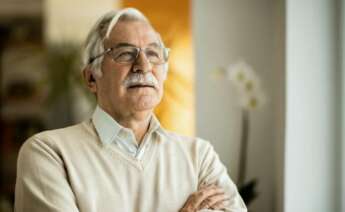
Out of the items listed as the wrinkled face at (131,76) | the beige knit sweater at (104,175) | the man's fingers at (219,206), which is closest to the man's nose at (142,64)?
the wrinkled face at (131,76)

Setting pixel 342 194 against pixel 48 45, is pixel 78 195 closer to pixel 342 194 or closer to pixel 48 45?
pixel 342 194

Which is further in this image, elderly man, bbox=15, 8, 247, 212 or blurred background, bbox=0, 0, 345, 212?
blurred background, bbox=0, 0, 345, 212

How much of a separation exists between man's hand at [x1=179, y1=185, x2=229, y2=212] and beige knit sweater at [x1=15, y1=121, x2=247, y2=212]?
3 cm

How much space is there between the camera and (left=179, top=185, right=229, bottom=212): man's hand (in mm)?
1419

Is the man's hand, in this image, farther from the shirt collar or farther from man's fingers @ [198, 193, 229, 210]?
the shirt collar

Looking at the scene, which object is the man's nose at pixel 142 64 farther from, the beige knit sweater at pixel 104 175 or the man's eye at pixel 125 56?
the beige knit sweater at pixel 104 175

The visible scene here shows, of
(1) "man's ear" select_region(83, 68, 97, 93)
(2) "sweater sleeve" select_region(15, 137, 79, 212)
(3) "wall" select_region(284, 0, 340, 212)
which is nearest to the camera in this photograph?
(2) "sweater sleeve" select_region(15, 137, 79, 212)

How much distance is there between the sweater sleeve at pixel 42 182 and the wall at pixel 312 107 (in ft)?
4.14

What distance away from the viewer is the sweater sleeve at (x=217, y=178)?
4.91 ft

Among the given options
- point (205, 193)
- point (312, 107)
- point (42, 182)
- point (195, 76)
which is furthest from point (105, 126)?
point (195, 76)

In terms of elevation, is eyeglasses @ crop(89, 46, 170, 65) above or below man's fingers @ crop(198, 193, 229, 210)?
above

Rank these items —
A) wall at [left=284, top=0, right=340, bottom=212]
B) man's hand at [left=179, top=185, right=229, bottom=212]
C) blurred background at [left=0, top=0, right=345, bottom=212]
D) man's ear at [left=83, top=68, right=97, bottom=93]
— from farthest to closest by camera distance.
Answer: blurred background at [left=0, top=0, right=345, bottom=212] → wall at [left=284, top=0, right=340, bottom=212] → man's ear at [left=83, top=68, right=97, bottom=93] → man's hand at [left=179, top=185, right=229, bottom=212]

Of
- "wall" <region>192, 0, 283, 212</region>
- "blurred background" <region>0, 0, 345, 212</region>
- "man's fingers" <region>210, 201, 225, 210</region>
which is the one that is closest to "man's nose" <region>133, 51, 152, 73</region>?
"man's fingers" <region>210, 201, 225, 210</region>

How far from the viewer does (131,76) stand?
147 cm
